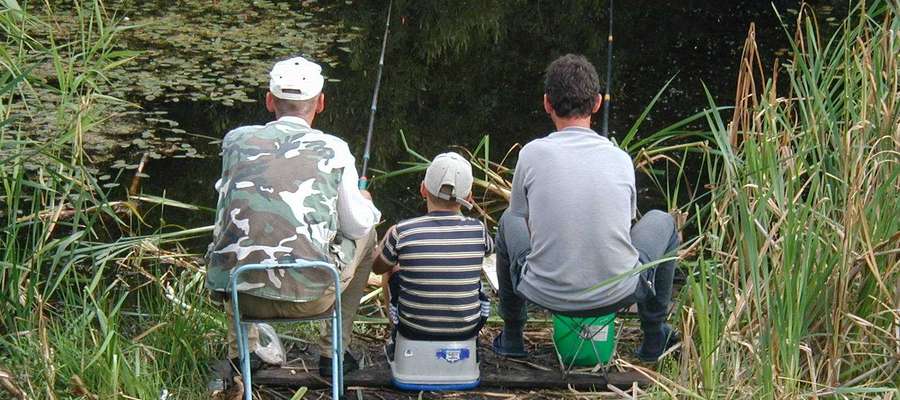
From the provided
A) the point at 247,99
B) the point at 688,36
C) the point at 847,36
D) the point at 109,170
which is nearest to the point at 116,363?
the point at 847,36

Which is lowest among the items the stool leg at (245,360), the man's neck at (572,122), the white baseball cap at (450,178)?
the stool leg at (245,360)

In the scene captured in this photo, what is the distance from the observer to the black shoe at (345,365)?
10.1 feet

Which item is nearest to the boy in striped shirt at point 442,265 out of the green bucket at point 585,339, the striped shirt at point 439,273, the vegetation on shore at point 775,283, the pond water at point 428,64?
the striped shirt at point 439,273

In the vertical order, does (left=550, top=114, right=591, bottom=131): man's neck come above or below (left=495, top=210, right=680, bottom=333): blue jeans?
above

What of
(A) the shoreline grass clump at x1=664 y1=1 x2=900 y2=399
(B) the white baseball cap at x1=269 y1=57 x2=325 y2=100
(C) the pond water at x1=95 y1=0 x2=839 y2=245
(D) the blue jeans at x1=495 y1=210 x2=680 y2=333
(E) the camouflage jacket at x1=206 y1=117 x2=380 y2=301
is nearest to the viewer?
(A) the shoreline grass clump at x1=664 y1=1 x2=900 y2=399

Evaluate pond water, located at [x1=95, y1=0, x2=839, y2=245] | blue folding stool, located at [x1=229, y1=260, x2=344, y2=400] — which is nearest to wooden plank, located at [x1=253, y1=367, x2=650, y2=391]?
blue folding stool, located at [x1=229, y1=260, x2=344, y2=400]

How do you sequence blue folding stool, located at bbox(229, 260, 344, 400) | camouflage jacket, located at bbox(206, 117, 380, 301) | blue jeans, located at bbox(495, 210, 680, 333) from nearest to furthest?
blue folding stool, located at bbox(229, 260, 344, 400) → camouflage jacket, located at bbox(206, 117, 380, 301) → blue jeans, located at bbox(495, 210, 680, 333)

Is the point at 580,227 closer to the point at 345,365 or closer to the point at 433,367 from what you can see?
the point at 433,367

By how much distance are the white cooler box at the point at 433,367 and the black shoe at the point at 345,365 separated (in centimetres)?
14

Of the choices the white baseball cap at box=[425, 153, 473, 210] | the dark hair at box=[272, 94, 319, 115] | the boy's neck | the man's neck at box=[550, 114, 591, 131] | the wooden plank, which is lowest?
the wooden plank

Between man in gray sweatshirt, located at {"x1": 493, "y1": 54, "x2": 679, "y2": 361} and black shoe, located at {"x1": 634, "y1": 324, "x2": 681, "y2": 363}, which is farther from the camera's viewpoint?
black shoe, located at {"x1": 634, "y1": 324, "x2": 681, "y2": 363}

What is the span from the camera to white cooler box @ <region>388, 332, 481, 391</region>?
304 cm

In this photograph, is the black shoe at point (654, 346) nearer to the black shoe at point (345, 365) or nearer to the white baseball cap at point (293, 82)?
the black shoe at point (345, 365)

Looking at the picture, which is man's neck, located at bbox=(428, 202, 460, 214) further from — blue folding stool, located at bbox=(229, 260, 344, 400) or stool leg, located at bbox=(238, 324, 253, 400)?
stool leg, located at bbox=(238, 324, 253, 400)
